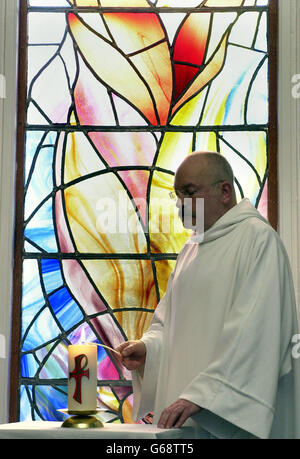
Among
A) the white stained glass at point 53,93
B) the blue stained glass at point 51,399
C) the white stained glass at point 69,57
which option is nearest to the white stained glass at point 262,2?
the white stained glass at point 69,57

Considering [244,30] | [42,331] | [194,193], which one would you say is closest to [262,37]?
[244,30]

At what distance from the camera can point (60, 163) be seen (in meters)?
5.75

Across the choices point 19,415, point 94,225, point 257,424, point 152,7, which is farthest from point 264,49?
point 257,424

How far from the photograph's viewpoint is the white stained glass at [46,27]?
5922mm

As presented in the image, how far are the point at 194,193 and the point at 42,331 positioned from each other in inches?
81.7

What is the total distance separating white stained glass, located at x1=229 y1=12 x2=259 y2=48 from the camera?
5852 mm

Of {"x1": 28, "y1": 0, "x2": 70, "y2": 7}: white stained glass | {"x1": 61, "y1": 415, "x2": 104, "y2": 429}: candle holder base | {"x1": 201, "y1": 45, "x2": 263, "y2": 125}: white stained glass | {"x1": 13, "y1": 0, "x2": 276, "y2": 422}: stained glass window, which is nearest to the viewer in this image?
{"x1": 61, "y1": 415, "x2": 104, "y2": 429}: candle holder base

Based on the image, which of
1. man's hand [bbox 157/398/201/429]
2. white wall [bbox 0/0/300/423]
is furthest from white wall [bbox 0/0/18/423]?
man's hand [bbox 157/398/201/429]

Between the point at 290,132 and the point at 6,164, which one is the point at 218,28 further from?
the point at 6,164

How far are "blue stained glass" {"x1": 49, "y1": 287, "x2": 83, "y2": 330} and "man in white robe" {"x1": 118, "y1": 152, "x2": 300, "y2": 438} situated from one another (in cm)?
147

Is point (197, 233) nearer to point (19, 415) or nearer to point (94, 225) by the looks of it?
point (94, 225)

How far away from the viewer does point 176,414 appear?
10.2 ft

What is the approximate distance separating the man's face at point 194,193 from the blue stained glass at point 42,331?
1.91 m

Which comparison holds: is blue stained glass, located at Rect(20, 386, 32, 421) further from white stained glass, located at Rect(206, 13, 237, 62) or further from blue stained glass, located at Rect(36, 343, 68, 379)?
white stained glass, located at Rect(206, 13, 237, 62)
